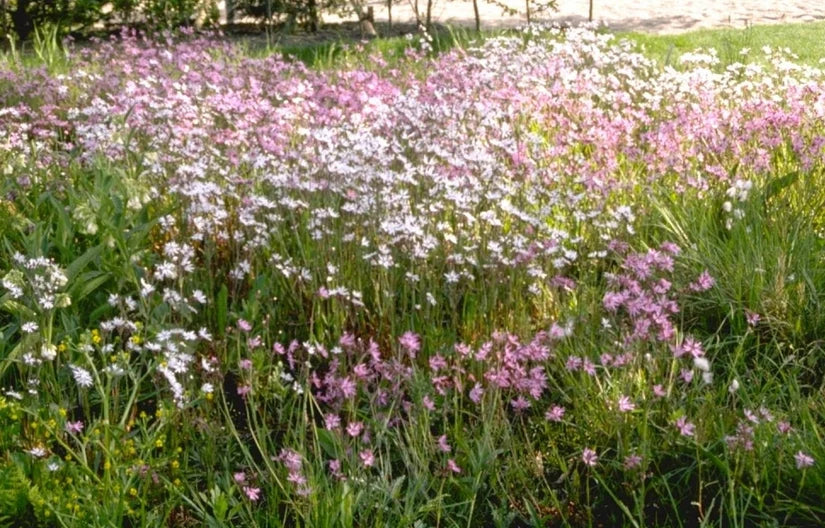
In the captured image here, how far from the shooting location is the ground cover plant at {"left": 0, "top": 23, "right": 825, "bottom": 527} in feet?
10.3

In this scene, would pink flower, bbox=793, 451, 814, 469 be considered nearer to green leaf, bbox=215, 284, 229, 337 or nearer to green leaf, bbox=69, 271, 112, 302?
green leaf, bbox=215, 284, 229, 337

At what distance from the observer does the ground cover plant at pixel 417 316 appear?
3127mm

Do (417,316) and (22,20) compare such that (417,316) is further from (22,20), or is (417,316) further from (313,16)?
(22,20)

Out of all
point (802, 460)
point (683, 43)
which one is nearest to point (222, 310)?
point (802, 460)

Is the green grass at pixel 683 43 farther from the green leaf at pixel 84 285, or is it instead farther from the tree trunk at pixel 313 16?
the green leaf at pixel 84 285

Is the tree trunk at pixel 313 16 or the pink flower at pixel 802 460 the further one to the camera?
the tree trunk at pixel 313 16

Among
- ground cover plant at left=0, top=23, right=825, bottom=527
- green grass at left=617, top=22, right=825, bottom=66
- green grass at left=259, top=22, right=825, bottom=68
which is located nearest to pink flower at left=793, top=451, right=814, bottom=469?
ground cover plant at left=0, top=23, right=825, bottom=527

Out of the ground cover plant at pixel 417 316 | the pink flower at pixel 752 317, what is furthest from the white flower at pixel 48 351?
the pink flower at pixel 752 317

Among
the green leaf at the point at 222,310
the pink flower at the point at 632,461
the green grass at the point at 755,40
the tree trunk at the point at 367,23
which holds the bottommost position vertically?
the pink flower at the point at 632,461

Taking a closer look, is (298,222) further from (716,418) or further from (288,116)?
(716,418)

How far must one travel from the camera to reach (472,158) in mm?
4230

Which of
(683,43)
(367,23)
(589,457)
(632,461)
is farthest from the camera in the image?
(367,23)

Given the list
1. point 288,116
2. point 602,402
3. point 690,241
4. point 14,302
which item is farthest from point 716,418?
point 288,116

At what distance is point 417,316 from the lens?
13.3ft
